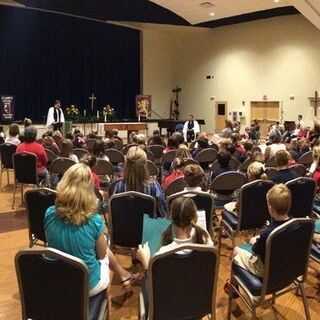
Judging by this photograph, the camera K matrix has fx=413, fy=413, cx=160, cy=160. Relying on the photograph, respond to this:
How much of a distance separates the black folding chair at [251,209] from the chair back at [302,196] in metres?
0.27

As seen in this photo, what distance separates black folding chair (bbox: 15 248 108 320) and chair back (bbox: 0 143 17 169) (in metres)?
5.66

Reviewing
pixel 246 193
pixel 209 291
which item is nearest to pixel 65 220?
pixel 209 291

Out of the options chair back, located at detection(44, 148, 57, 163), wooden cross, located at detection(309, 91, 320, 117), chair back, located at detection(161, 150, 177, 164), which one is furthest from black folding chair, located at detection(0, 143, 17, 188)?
wooden cross, located at detection(309, 91, 320, 117)

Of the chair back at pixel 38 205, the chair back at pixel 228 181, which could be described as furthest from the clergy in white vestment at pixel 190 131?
the chair back at pixel 38 205

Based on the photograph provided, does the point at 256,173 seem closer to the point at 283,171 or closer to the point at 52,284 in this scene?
the point at 283,171

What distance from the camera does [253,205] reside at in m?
4.27

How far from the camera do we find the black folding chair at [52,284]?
225cm

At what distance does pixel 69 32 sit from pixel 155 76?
18.7ft

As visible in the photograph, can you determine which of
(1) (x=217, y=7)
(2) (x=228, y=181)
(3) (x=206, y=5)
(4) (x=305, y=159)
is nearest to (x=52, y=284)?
(2) (x=228, y=181)

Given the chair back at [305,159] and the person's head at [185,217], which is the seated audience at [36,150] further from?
the person's head at [185,217]

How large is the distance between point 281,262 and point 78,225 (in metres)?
1.38

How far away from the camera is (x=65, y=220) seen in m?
2.62

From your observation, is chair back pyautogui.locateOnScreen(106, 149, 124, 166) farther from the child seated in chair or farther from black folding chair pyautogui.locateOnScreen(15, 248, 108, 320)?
black folding chair pyautogui.locateOnScreen(15, 248, 108, 320)

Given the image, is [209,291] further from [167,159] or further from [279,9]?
[279,9]
